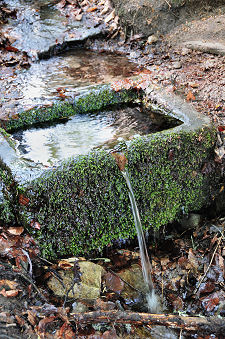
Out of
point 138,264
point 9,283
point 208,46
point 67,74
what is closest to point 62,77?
point 67,74

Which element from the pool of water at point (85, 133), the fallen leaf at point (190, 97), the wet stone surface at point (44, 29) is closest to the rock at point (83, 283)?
the pool of water at point (85, 133)

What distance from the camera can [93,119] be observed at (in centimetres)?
413

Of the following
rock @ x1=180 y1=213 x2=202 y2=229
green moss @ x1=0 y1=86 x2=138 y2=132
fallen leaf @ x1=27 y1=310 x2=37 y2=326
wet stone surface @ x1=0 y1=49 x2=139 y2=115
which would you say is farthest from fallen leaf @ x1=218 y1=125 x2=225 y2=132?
fallen leaf @ x1=27 y1=310 x2=37 y2=326

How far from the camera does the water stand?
9.77 ft

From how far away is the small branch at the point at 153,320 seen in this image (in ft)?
7.45

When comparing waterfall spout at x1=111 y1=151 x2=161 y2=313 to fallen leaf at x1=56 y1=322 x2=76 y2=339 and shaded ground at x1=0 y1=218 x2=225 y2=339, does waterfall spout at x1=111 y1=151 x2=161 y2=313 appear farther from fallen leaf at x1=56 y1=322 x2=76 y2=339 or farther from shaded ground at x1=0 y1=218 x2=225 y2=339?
fallen leaf at x1=56 y1=322 x2=76 y2=339

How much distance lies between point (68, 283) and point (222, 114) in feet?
8.37

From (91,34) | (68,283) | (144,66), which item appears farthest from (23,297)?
(91,34)

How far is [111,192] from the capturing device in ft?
9.98

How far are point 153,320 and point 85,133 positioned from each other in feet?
7.30

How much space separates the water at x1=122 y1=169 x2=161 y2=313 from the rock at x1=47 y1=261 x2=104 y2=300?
0.49 meters

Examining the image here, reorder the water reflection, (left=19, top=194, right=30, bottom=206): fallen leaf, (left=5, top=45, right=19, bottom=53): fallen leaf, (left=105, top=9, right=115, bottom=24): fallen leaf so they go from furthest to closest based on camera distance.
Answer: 1. (left=105, top=9, right=115, bottom=24): fallen leaf
2. (left=5, top=45, right=19, bottom=53): fallen leaf
3. the water reflection
4. (left=19, top=194, right=30, bottom=206): fallen leaf

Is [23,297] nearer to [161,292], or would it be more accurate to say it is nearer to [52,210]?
[52,210]

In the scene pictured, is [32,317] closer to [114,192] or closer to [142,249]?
[114,192]
